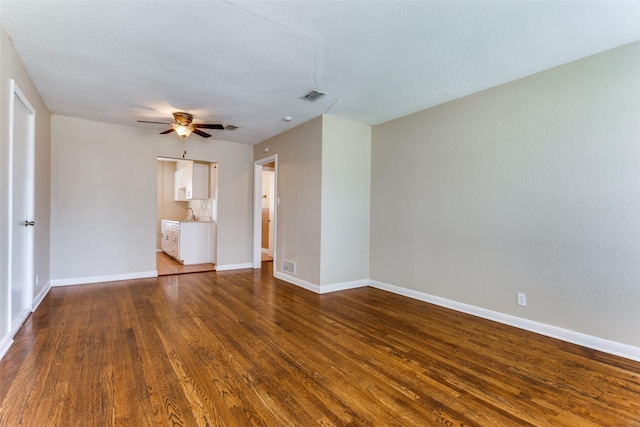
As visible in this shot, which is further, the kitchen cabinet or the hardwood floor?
the kitchen cabinet

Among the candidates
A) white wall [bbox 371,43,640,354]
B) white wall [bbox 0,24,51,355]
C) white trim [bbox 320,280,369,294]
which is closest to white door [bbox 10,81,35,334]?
→ white wall [bbox 0,24,51,355]

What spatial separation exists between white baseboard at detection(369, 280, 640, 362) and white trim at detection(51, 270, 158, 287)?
172 inches

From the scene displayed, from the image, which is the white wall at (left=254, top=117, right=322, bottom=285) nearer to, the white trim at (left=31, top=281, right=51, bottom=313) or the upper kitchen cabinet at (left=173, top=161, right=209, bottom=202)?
the upper kitchen cabinet at (left=173, top=161, right=209, bottom=202)

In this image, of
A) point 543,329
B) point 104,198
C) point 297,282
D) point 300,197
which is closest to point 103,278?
point 104,198

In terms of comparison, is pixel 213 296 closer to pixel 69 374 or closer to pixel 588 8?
→ pixel 69 374

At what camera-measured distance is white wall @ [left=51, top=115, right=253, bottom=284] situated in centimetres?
456

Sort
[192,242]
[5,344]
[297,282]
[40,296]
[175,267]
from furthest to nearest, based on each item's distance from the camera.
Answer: [192,242] → [175,267] → [297,282] → [40,296] → [5,344]

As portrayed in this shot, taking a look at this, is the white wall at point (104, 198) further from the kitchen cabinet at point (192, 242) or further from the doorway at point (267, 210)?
the doorway at point (267, 210)

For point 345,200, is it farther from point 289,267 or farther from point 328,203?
point 289,267

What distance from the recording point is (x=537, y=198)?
299 centimetres

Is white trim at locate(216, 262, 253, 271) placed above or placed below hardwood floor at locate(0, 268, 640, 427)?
above

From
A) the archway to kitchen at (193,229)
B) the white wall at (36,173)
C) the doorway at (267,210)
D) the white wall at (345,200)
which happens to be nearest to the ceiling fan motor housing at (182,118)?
the white wall at (36,173)

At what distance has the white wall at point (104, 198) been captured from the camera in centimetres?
456

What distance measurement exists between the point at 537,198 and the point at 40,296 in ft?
19.3
